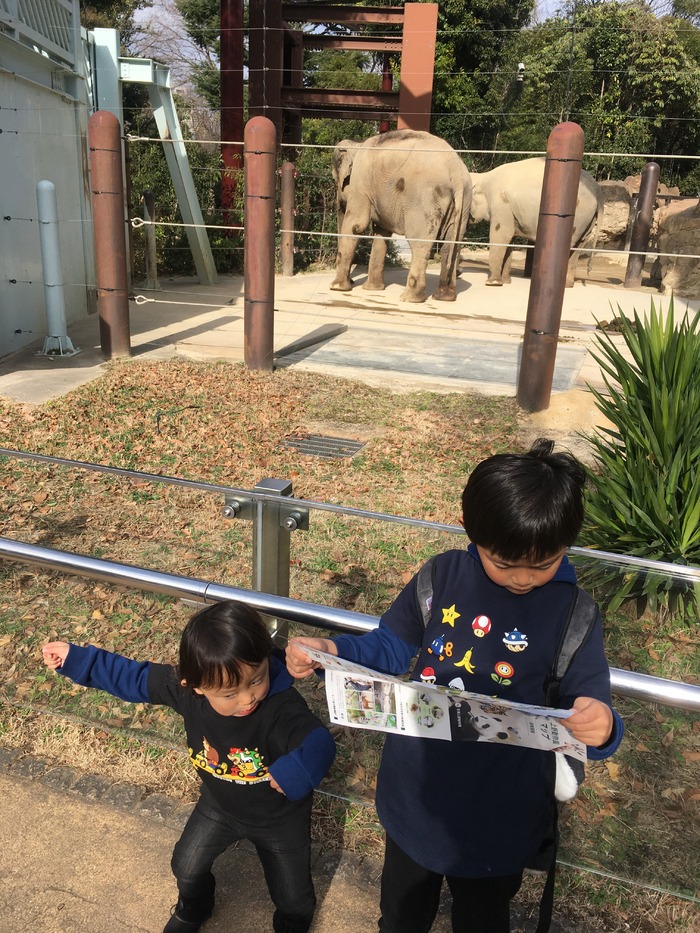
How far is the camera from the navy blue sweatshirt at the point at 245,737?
1704 millimetres

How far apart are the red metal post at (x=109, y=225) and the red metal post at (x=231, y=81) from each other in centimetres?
802

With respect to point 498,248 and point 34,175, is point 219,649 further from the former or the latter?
point 498,248

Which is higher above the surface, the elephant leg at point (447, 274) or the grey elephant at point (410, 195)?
the grey elephant at point (410, 195)

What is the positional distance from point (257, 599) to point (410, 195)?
1066 cm

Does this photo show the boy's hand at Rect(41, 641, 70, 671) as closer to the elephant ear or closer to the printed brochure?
the printed brochure

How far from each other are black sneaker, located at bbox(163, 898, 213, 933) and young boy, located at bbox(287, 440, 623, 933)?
20.6 inches

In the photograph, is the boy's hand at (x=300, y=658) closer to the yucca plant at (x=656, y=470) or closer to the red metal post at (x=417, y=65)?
the yucca plant at (x=656, y=470)

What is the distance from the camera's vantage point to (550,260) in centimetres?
624

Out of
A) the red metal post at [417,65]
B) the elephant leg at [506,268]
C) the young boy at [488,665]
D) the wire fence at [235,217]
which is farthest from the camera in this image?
the red metal post at [417,65]

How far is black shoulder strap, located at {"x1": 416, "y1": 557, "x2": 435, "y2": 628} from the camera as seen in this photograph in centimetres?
161

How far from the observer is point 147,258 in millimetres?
12117

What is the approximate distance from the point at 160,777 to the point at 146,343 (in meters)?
6.60

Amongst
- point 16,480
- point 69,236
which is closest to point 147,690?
point 16,480

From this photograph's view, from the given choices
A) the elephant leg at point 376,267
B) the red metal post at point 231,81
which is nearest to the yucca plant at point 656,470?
the elephant leg at point 376,267
